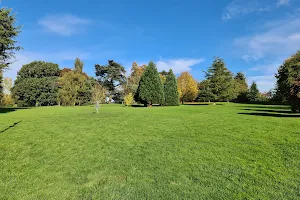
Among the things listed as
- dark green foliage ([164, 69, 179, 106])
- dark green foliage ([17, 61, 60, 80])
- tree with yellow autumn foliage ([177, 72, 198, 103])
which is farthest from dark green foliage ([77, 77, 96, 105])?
dark green foliage ([164, 69, 179, 106])

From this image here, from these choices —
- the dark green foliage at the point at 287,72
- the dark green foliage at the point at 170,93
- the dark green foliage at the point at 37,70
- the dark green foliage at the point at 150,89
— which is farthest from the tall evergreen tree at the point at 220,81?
the dark green foliage at the point at 37,70

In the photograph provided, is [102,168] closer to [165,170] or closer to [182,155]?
[165,170]

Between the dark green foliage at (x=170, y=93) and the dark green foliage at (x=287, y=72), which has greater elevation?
the dark green foliage at (x=287, y=72)

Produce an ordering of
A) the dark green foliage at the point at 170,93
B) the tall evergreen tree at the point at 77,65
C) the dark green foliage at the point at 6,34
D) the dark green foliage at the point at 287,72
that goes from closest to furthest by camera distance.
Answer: the dark green foliage at the point at 6,34, the dark green foliage at the point at 287,72, the dark green foliage at the point at 170,93, the tall evergreen tree at the point at 77,65

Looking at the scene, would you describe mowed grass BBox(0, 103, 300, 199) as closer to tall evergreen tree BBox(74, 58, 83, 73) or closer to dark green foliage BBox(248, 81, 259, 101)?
tall evergreen tree BBox(74, 58, 83, 73)

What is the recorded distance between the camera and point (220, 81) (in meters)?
41.5

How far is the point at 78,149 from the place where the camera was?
7320mm

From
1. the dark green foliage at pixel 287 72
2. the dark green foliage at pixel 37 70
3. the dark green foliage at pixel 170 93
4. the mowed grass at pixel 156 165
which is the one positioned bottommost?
the mowed grass at pixel 156 165

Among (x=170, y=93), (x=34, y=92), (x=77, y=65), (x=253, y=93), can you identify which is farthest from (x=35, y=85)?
(x=253, y=93)

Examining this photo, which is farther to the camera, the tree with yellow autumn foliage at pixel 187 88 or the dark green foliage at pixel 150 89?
the tree with yellow autumn foliage at pixel 187 88

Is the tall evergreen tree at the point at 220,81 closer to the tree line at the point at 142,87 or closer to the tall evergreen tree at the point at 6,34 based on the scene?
the tree line at the point at 142,87

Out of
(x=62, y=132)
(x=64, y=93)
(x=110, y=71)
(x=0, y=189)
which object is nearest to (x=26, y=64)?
(x=64, y=93)

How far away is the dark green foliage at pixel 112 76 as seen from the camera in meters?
63.1

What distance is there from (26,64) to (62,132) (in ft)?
162
